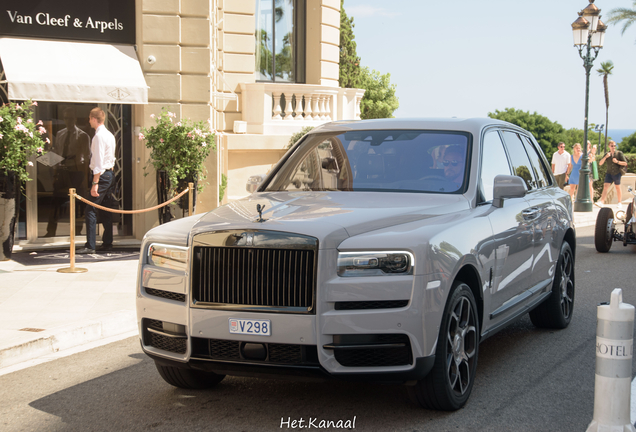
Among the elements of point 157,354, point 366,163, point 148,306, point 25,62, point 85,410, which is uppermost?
point 25,62

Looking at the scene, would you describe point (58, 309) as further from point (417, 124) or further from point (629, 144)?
point (629, 144)

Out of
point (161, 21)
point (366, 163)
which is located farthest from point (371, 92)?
point (366, 163)

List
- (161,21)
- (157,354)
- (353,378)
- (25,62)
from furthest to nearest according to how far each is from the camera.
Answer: (161,21) < (25,62) < (157,354) < (353,378)

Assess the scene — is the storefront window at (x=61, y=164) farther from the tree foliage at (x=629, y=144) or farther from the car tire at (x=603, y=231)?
the tree foliage at (x=629, y=144)

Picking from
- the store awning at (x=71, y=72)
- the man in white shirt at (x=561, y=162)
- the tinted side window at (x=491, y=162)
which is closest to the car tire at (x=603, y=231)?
the tinted side window at (x=491, y=162)

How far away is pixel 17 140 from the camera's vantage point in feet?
36.3

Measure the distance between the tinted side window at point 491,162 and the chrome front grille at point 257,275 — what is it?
6.46 feet

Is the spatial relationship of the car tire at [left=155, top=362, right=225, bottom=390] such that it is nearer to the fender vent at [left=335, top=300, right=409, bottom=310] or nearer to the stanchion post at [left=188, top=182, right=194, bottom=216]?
the fender vent at [left=335, top=300, right=409, bottom=310]

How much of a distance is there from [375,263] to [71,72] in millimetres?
9508

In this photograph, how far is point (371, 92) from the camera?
89438 millimetres

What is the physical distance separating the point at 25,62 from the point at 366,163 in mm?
8405

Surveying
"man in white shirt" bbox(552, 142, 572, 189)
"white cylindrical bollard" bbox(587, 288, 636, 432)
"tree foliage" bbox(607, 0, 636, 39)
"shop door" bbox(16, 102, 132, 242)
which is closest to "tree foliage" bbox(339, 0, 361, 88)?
"tree foliage" bbox(607, 0, 636, 39)

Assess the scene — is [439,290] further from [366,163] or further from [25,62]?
[25,62]

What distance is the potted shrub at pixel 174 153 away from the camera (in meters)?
12.7
